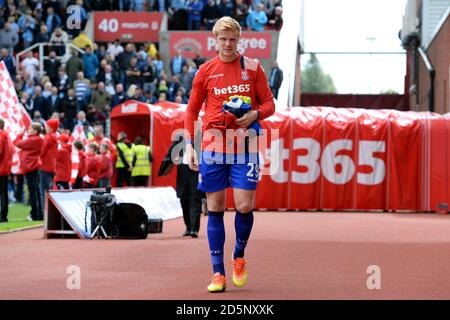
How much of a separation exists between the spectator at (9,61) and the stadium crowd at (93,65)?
0.04 meters

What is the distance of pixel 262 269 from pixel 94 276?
1842mm

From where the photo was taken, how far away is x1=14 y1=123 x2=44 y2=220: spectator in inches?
825

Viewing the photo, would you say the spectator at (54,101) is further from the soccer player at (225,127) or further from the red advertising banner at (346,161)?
the soccer player at (225,127)

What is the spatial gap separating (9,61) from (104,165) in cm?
989

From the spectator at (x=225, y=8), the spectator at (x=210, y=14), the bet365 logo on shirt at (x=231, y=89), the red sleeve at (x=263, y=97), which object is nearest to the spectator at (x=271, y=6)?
the spectator at (x=225, y=8)

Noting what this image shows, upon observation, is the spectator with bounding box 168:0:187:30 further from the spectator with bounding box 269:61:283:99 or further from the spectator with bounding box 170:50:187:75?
the spectator with bounding box 269:61:283:99

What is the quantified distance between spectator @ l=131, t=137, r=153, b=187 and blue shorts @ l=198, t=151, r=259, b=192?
19045 millimetres

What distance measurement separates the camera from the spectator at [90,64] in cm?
3406

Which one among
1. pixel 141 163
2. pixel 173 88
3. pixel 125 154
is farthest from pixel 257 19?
pixel 125 154

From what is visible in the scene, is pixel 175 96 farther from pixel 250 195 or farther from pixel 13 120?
pixel 250 195

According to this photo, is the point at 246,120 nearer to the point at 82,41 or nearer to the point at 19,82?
the point at 19,82

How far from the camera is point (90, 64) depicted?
112 ft

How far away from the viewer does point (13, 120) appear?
25.2 m
